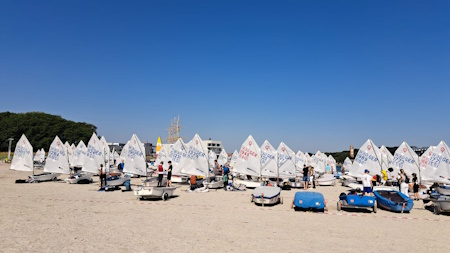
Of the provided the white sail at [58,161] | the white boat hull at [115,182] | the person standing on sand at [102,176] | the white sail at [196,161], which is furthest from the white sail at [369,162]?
the white sail at [58,161]

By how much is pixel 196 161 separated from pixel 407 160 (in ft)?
53.7

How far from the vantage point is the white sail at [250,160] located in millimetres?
22094

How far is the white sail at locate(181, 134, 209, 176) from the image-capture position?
21.1m

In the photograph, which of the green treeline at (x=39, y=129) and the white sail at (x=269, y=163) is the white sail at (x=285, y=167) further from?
the green treeline at (x=39, y=129)

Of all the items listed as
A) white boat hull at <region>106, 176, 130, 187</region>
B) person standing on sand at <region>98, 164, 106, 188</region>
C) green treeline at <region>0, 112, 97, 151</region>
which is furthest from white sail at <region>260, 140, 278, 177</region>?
green treeline at <region>0, 112, 97, 151</region>

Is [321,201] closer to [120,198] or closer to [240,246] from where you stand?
[240,246]

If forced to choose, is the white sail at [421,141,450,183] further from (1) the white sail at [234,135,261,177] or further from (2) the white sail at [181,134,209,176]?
(2) the white sail at [181,134,209,176]

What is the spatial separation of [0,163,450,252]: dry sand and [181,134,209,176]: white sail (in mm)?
5920

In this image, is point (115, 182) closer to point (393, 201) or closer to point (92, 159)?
point (92, 159)

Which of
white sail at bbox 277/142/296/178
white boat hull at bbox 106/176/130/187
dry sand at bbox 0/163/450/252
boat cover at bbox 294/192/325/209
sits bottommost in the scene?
dry sand at bbox 0/163/450/252

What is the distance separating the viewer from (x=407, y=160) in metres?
24.2

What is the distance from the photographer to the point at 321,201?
1320 centimetres

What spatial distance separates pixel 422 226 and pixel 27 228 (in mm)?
13034

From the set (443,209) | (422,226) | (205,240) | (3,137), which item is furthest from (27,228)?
(3,137)
